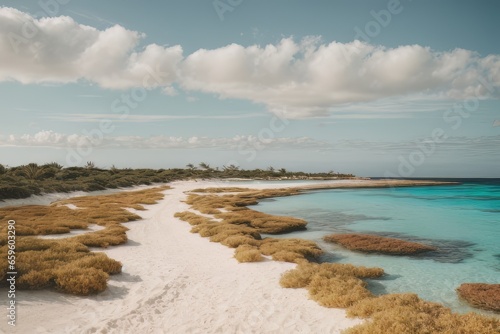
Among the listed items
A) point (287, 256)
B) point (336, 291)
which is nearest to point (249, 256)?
point (287, 256)

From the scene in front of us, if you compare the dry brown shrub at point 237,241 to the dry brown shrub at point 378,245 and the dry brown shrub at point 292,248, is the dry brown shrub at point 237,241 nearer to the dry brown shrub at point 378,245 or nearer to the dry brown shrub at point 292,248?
the dry brown shrub at point 292,248

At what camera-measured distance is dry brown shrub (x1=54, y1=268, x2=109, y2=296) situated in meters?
11.5

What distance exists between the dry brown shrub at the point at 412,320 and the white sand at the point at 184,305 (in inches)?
36.0

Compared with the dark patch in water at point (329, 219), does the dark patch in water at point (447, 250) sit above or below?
below

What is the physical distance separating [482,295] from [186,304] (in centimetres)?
1226

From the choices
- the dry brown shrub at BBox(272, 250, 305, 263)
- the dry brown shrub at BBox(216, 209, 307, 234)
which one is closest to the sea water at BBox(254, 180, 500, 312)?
the dry brown shrub at BBox(216, 209, 307, 234)

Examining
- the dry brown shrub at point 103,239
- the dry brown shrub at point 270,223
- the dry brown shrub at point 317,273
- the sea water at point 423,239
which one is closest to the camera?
the dry brown shrub at point 317,273

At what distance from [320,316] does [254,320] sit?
2252mm

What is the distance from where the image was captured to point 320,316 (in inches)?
425

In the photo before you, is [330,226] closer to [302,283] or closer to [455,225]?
[455,225]

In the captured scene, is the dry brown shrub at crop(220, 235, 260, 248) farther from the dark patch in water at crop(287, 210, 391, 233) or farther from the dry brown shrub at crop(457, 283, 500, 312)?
the dry brown shrub at crop(457, 283, 500, 312)

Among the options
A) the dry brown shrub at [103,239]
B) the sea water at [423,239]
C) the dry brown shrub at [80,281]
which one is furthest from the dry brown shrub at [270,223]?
the dry brown shrub at [80,281]

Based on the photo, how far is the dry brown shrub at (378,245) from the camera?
21.7 metres

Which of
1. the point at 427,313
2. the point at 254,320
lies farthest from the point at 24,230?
the point at 427,313
